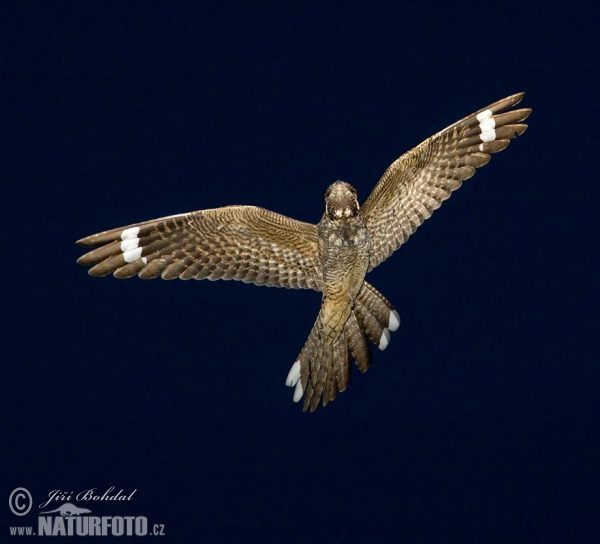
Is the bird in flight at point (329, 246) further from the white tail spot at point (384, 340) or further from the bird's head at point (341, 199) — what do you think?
the bird's head at point (341, 199)

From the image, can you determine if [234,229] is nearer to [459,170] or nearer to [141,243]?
[141,243]

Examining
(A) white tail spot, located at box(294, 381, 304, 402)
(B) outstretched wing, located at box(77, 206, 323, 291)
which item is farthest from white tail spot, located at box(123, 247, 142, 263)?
(A) white tail spot, located at box(294, 381, 304, 402)

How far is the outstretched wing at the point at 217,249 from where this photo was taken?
6016 mm

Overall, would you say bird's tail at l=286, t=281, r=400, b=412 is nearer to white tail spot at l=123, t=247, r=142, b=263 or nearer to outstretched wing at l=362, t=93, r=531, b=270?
outstretched wing at l=362, t=93, r=531, b=270

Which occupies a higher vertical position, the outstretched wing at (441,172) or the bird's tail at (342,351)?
the outstretched wing at (441,172)

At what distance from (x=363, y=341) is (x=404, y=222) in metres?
0.71

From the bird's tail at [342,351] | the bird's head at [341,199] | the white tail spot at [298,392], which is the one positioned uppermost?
the bird's head at [341,199]

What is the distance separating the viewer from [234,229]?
6.17 m

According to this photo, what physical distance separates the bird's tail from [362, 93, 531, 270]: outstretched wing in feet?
0.96

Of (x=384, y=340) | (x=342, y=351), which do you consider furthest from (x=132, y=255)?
(x=384, y=340)

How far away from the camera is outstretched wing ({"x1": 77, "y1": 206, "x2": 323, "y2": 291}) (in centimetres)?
602

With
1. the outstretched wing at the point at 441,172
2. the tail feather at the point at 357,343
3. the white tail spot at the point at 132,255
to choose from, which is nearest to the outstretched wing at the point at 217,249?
the white tail spot at the point at 132,255

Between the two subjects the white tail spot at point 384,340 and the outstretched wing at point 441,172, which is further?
the white tail spot at point 384,340

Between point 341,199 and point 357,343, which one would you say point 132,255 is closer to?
point 341,199
